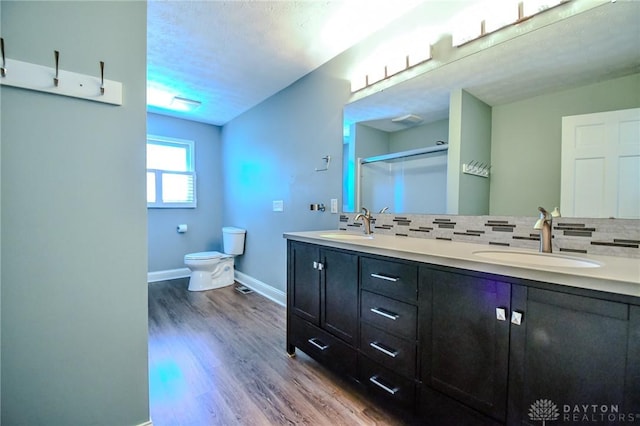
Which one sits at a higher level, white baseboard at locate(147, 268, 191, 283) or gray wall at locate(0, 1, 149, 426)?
gray wall at locate(0, 1, 149, 426)

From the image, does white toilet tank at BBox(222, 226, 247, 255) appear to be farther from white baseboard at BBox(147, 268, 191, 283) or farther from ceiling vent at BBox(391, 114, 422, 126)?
ceiling vent at BBox(391, 114, 422, 126)

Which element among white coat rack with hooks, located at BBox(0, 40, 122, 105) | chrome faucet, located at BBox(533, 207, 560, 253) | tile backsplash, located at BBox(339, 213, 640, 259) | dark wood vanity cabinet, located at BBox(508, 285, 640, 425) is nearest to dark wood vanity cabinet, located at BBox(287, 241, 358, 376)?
tile backsplash, located at BBox(339, 213, 640, 259)

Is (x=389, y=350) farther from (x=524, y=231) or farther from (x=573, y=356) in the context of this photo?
(x=524, y=231)

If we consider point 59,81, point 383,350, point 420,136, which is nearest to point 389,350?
point 383,350

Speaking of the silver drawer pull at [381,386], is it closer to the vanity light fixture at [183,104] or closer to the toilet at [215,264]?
the toilet at [215,264]

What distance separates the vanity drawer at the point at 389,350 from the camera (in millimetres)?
1198

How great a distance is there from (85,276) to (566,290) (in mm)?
1694

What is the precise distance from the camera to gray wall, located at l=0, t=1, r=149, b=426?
966 millimetres

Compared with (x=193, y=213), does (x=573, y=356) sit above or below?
below

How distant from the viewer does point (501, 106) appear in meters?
1.46

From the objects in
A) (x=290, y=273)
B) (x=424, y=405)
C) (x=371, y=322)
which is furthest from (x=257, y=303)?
(x=424, y=405)

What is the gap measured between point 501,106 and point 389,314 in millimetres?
1261

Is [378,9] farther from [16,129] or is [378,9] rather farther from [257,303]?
[257,303]

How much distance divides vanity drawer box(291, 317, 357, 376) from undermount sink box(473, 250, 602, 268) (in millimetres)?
855
